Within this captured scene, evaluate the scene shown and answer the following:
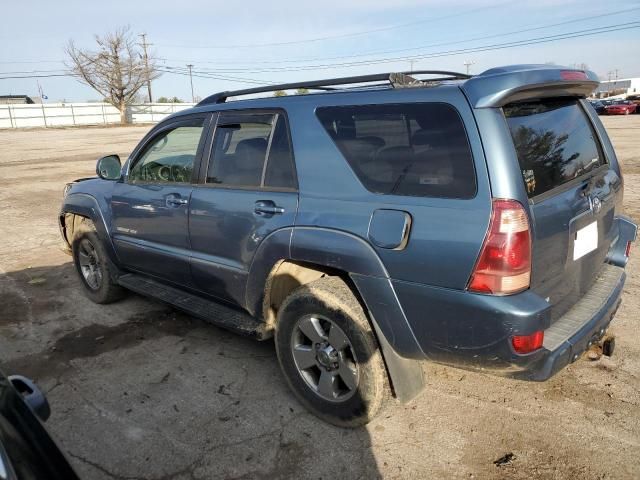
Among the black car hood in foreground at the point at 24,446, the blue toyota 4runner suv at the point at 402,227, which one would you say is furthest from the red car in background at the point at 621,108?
the black car hood in foreground at the point at 24,446

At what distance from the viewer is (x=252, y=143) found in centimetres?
326

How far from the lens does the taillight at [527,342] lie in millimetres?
2182

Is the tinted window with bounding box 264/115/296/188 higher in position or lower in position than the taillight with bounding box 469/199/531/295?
higher

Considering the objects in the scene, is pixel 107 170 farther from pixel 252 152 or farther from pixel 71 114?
pixel 71 114

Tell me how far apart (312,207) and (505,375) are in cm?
129

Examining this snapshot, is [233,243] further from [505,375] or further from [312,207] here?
[505,375]

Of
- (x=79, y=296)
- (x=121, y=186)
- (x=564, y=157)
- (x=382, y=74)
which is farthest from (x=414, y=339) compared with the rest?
(x=79, y=296)

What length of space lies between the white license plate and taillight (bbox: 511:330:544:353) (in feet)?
1.87

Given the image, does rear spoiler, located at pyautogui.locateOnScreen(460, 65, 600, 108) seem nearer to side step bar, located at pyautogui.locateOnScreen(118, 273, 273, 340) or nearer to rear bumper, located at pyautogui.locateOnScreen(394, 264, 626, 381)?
rear bumper, located at pyautogui.locateOnScreen(394, 264, 626, 381)

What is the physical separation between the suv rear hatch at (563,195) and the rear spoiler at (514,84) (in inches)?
2.9

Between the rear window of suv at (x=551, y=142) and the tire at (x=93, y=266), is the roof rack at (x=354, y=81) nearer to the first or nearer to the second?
the rear window of suv at (x=551, y=142)

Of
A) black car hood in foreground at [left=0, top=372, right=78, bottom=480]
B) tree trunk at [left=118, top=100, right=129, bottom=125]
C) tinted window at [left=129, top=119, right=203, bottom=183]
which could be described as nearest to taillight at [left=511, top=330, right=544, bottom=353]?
black car hood in foreground at [left=0, top=372, right=78, bottom=480]

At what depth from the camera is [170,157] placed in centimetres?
403

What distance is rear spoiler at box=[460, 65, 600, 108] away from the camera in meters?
2.20
